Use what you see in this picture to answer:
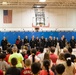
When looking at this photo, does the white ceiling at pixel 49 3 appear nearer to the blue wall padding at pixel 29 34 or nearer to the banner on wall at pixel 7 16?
the banner on wall at pixel 7 16

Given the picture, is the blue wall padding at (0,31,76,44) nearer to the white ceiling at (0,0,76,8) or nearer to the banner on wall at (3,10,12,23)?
the banner on wall at (3,10,12,23)

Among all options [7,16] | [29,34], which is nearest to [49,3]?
[29,34]

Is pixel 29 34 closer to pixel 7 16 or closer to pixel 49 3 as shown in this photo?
pixel 7 16

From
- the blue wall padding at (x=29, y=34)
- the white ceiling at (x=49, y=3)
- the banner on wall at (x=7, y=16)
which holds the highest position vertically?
the white ceiling at (x=49, y=3)

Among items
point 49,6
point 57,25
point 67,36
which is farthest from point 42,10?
point 67,36

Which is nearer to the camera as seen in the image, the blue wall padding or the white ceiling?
the white ceiling

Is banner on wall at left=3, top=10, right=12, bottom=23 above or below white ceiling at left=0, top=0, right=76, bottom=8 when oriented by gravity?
below

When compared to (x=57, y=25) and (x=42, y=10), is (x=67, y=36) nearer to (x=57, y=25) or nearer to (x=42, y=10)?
(x=57, y=25)

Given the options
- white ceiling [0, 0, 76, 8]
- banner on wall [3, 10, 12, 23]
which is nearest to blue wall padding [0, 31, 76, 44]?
banner on wall [3, 10, 12, 23]

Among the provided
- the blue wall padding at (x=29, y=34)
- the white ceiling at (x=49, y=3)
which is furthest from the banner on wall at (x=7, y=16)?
the blue wall padding at (x=29, y=34)

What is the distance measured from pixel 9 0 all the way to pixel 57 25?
21.4ft

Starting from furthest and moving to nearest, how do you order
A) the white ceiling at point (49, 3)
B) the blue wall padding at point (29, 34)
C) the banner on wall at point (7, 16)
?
the banner on wall at point (7, 16)
the blue wall padding at point (29, 34)
the white ceiling at point (49, 3)

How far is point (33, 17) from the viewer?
24.0m

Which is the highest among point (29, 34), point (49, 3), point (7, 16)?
point (49, 3)
